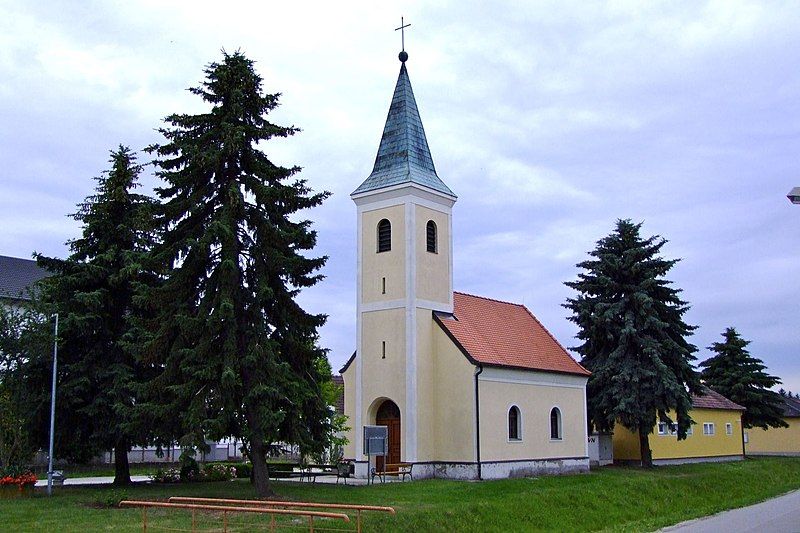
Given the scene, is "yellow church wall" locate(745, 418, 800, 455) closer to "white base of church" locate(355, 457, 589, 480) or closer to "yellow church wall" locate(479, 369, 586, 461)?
"yellow church wall" locate(479, 369, 586, 461)

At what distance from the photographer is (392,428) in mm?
31672

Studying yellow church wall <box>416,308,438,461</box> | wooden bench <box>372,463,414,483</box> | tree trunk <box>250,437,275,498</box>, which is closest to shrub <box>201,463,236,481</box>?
wooden bench <box>372,463,414,483</box>

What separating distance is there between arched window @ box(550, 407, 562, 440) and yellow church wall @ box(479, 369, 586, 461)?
0.19 metres

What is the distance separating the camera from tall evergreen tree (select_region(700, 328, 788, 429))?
5500cm

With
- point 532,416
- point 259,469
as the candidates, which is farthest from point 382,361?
point 259,469

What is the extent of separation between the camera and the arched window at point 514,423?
3238cm

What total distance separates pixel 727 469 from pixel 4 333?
2887cm

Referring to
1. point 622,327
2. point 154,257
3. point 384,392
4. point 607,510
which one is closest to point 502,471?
point 384,392

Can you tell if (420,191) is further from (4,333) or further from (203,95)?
(4,333)

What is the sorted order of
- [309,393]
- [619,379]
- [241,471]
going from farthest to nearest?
[619,379]
[241,471]
[309,393]

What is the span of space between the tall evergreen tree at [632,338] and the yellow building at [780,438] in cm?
3223

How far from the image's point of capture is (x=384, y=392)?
3156 centimetres

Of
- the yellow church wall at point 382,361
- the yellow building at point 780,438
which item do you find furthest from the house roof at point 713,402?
the yellow church wall at point 382,361

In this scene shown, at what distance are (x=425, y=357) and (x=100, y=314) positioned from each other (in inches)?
465
